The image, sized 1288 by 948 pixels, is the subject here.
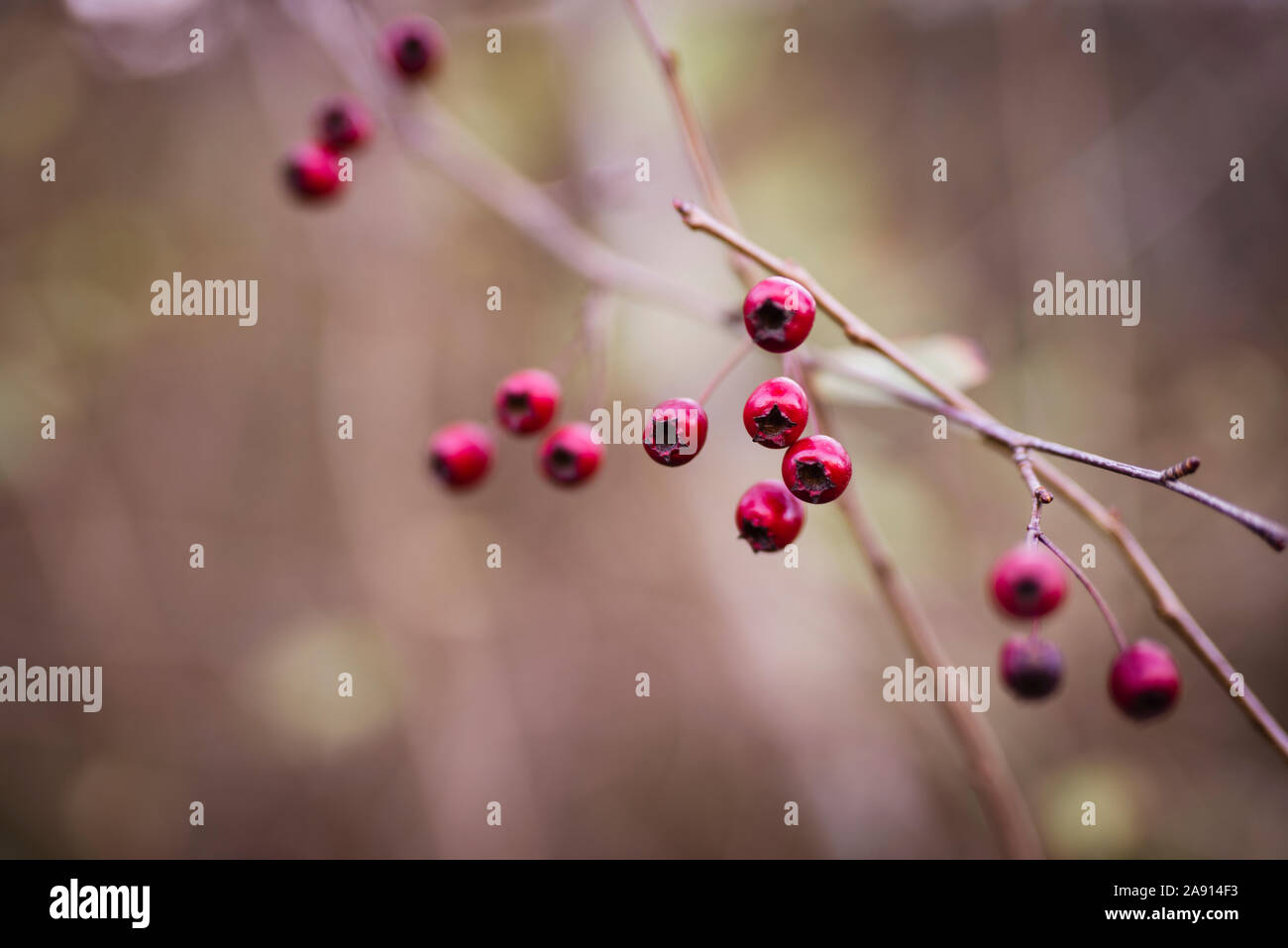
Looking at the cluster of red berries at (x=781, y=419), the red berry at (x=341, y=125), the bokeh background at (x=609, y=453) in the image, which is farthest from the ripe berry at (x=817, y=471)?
the bokeh background at (x=609, y=453)

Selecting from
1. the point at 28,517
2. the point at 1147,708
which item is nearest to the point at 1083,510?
the point at 1147,708

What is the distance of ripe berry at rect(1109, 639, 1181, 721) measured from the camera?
3.52 ft

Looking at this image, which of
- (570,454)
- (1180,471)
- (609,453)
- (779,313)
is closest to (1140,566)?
(1180,471)

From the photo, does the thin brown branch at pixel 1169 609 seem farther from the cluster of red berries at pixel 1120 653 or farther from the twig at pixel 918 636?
the twig at pixel 918 636

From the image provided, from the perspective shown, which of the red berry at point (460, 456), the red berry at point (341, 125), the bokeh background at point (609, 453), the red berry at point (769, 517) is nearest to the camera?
the red berry at point (769, 517)

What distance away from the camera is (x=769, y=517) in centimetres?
104

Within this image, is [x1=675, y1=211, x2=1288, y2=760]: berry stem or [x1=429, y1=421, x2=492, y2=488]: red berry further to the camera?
[x1=429, y1=421, x2=492, y2=488]: red berry

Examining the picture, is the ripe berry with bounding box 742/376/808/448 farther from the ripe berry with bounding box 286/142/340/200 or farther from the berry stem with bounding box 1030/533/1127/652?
the ripe berry with bounding box 286/142/340/200

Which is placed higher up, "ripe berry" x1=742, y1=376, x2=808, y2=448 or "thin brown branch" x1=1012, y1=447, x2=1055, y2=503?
"ripe berry" x1=742, y1=376, x2=808, y2=448

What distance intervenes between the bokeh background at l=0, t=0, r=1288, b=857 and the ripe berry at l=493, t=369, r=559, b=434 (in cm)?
128

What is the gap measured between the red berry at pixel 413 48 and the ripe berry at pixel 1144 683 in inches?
76.3

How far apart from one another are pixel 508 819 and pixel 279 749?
1126mm

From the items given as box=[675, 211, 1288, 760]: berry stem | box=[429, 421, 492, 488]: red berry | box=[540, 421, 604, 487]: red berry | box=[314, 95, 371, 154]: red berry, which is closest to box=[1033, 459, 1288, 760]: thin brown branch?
box=[675, 211, 1288, 760]: berry stem

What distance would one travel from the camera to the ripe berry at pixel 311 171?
1.73 m
